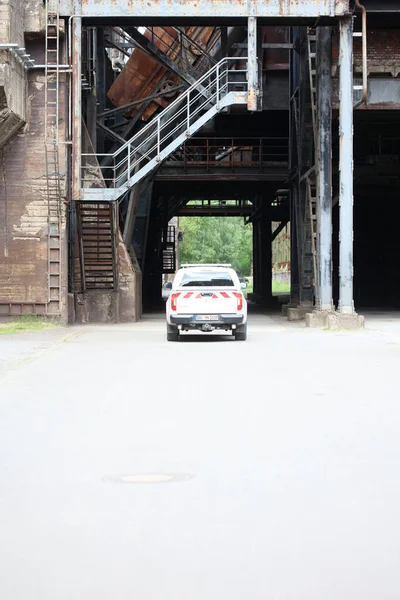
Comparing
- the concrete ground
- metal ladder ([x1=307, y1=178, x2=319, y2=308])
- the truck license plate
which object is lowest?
the concrete ground

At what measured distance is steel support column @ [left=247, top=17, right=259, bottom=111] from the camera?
27094mm

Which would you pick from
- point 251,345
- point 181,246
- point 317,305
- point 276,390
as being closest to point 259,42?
point 317,305

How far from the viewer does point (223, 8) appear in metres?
27.2

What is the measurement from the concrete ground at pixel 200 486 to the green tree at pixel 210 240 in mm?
100515

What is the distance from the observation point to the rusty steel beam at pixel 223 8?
27.0 meters

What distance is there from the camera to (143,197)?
40.3 m

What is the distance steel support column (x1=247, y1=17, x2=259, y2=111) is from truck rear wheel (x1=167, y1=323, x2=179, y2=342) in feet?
26.1

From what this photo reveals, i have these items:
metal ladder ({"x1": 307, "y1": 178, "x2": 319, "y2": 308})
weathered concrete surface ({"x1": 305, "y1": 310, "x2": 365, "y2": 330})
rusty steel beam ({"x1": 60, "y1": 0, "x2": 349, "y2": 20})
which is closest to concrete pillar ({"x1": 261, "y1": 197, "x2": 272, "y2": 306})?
metal ladder ({"x1": 307, "y1": 178, "x2": 319, "y2": 308})

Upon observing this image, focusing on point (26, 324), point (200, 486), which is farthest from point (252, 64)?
point (200, 486)

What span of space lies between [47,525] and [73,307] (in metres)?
24.3

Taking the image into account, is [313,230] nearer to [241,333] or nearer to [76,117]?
[76,117]

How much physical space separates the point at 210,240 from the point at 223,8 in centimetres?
8816

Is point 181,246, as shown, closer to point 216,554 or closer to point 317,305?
point 317,305

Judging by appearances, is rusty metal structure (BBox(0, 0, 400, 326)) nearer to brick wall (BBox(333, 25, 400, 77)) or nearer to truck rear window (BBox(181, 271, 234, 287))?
brick wall (BBox(333, 25, 400, 77))
